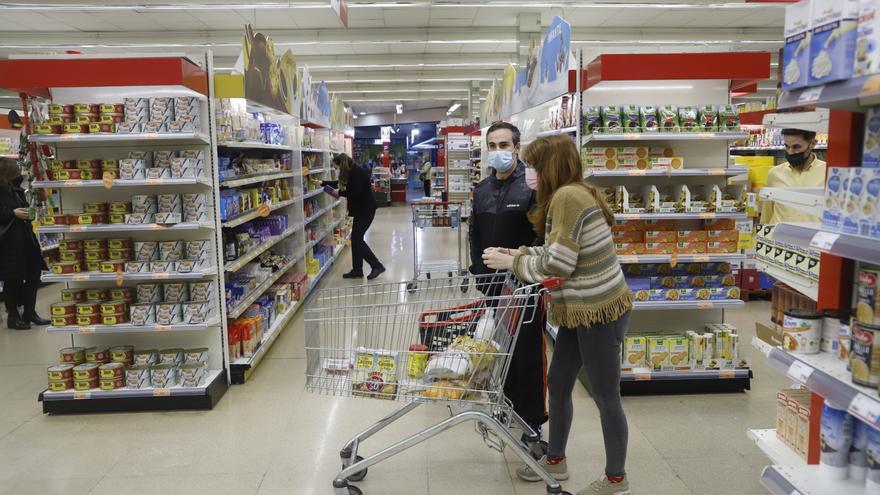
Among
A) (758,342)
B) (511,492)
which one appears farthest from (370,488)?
(758,342)

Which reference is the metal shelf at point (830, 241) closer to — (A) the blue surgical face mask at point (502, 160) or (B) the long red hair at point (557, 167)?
(B) the long red hair at point (557, 167)

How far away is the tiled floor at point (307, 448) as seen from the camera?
3.36 meters

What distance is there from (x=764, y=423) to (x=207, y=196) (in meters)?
3.88

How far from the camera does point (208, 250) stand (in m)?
4.50

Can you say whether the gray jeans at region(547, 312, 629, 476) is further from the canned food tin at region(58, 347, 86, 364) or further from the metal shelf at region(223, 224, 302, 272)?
the canned food tin at region(58, 347, 86, 364)

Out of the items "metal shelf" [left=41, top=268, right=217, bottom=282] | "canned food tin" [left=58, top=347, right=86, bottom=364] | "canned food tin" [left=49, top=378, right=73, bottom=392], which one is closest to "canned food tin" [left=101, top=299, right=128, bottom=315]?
"metal shelf" [left=41, top=268, right=217, bottom=282]

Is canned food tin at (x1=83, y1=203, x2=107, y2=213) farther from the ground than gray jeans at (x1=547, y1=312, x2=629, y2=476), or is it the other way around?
canned food tin at (x1=83, y1=203, x2=107, y2=213)

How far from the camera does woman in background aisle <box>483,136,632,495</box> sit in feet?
8.91

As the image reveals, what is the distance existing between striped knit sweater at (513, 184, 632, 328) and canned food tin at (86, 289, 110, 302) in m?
3.11

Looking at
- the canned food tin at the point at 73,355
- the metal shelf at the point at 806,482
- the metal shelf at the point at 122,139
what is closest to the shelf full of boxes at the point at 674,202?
the metal shelf at the point at 806,482

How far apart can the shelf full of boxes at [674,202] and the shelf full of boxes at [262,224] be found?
8.72 feet

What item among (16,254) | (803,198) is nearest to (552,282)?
(803,198)

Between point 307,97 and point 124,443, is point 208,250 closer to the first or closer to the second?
point 124,443

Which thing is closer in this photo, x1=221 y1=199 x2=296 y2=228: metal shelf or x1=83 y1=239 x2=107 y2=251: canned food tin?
x1=83 y1=239 x2=107 y2=251: canned food tin
